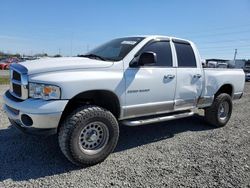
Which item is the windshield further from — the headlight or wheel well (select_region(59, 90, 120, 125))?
the headlight

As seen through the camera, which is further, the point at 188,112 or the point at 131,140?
the point at 188,112

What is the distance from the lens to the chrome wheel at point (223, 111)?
20.4 ft

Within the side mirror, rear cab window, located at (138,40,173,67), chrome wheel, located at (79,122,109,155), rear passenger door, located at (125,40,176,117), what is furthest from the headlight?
rear cab window, located at (138,40,173,67)

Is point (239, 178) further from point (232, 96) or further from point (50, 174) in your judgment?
point (232, 96)

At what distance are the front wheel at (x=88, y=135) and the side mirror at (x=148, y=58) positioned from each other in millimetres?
1074

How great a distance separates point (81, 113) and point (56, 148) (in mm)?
1169

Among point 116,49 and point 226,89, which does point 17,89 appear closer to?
point 116,49

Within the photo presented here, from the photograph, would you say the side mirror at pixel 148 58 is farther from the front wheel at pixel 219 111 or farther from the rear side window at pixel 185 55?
the front wheel at pixel 219 111

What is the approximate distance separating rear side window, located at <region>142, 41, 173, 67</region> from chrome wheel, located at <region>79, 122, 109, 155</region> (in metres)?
1.66

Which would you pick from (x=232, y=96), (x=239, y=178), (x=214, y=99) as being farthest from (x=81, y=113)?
(x=232, y=96)

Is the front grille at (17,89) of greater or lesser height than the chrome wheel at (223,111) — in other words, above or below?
above

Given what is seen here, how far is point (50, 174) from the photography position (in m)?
3.35

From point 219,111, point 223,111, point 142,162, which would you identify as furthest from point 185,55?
point 142,162

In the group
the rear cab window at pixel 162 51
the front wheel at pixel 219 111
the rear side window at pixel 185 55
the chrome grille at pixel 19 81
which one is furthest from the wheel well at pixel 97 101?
the front wheel at pixel 219 111
